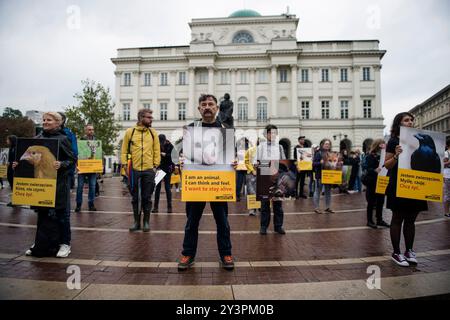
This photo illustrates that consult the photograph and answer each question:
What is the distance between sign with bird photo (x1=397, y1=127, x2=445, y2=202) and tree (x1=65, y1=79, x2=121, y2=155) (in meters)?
27.3

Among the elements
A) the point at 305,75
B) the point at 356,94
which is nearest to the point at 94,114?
the point at 305,75

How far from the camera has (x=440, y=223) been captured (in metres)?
6.68

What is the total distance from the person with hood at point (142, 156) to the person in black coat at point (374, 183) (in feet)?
16.4

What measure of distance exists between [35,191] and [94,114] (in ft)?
85.7

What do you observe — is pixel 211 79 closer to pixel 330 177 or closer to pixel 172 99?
pixel 172 99

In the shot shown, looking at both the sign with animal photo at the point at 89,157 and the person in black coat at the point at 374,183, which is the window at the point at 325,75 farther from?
the sign with animal photo at the point at 89,157

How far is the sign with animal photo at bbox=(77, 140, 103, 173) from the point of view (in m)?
8.41

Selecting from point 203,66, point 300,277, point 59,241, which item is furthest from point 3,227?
point 203,66

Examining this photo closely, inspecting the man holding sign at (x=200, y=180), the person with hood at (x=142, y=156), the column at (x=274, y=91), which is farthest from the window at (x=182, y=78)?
the man holding sign at (x=200, y=180)

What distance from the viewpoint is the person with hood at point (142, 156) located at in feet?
18.6

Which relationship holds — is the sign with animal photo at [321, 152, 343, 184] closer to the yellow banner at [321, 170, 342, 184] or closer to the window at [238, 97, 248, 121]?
the yellow banner at [321, 170, 342, 184]

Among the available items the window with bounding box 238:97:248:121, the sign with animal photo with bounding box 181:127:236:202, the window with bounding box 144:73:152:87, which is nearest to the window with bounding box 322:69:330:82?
the window with bounding box 238:97:248:121

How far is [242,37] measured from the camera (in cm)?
4550

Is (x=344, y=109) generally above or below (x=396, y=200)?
above
